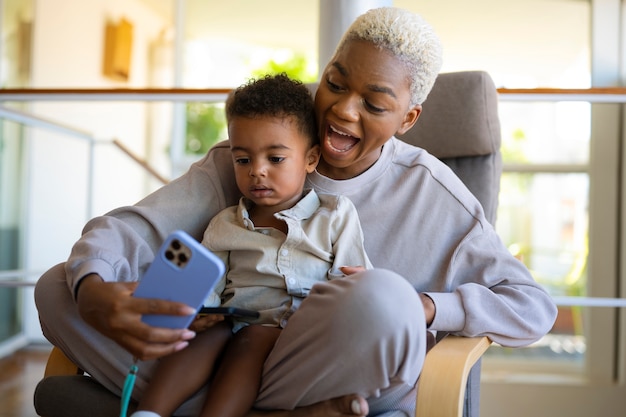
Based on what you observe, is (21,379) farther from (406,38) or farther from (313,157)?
(406,38)

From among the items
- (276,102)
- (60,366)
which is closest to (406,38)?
(276,102)

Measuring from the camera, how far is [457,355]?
1.28m

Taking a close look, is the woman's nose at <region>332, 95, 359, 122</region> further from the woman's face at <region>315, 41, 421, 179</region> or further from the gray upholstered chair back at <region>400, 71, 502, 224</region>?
the gray upholstered chair back at <region>400, 71, 502, 224</region>

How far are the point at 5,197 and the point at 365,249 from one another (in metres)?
3.09

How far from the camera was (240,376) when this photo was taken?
4.17 feet

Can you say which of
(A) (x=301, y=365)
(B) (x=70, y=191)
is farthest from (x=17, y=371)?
(A) (x=301, y=365)

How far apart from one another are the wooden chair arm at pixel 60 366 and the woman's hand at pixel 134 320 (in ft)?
0.99

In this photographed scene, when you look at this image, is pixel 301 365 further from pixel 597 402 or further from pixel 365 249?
pixel 597 402

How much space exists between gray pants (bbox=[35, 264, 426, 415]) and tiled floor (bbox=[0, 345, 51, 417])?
1839 mm

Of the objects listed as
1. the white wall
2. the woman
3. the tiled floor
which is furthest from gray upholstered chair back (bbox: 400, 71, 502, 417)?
the white wall

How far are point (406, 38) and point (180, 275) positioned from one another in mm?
699

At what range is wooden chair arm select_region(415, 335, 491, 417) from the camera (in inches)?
47.3

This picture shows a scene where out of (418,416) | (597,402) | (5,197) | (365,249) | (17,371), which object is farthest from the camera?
(597,402)

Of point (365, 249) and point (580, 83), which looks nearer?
point (365, 249)
